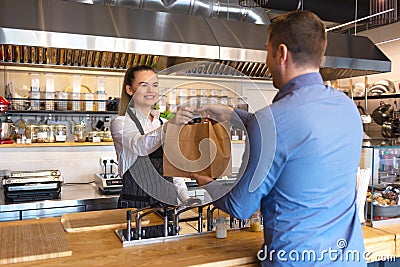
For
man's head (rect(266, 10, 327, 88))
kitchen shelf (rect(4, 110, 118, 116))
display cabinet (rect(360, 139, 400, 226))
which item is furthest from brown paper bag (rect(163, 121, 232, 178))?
kitchen shelf (rect(4, 110, 118, 116))

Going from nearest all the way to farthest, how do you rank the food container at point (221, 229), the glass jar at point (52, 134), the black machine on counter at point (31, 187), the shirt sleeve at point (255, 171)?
1. the shirt sleeve at point (255, 171)
2. the food container at point (221, 229)
3. the black machine on counter at point (31, 187)
4. the glass jar at point (52, 134)

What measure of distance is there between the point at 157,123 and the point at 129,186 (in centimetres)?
34

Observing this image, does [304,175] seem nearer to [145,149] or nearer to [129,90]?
[145,149]

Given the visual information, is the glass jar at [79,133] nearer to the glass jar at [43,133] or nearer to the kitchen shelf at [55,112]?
the kitchen shelf at [55,112]

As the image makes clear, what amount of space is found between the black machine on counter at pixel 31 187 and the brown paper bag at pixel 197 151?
1.86 metres

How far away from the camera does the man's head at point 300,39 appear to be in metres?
1.18

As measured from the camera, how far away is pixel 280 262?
1.22 meters

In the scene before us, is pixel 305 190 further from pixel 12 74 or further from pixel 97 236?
pixel 12 74

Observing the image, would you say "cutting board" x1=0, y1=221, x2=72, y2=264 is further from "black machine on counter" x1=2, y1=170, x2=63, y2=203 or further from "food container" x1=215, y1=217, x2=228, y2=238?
"black machine on counter" x1=2, y1=170, x2=63, y2=203

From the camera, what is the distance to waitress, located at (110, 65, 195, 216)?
139cm

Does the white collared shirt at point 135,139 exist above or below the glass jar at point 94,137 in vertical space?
above

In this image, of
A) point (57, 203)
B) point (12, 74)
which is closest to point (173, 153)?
point (57, 203)

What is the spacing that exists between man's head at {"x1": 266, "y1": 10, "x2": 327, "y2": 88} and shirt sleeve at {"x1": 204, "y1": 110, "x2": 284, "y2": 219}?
21 centimetres

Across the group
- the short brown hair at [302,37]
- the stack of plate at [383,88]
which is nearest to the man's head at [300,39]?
the short brown hair at [302,37]
